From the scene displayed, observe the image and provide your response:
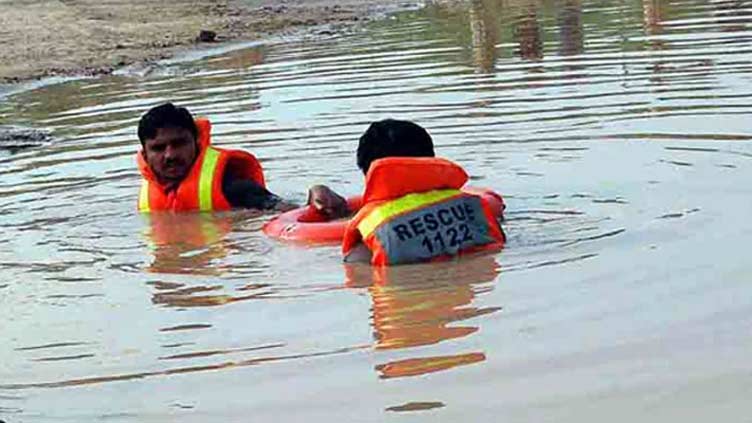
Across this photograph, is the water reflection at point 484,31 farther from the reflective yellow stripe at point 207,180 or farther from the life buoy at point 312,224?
the life buoy at point 312,224

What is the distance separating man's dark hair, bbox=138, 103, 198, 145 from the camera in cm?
845

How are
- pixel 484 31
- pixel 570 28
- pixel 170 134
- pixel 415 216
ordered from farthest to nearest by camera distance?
pixel 484 31, pixel 570 28, pixel 170 134, pixel 415 216

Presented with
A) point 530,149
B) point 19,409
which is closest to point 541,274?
point 19,409

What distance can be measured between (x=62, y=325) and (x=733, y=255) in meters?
2.40

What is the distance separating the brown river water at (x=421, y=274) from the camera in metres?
4.65

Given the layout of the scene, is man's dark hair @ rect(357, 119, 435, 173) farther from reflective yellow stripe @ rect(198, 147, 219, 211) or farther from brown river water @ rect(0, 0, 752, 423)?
reflective yellow stripe @ rect(198, 147, 219, 211)

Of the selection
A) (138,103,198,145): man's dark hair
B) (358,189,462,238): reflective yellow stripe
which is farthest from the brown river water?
(138,103,198,145): man's dark hair

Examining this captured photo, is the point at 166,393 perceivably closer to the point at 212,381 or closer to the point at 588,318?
the point at 212,381

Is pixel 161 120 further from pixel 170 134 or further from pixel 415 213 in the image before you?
pixel 415 213

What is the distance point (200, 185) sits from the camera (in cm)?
872

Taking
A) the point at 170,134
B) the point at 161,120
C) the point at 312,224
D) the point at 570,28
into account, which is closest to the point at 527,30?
the point at 570,28

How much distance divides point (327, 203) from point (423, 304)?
75.0 inches

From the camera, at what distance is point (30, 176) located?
9.93m

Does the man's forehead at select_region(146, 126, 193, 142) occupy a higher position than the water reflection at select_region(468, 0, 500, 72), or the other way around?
the man's forehead at select_region(146, 126, 193, 142)
